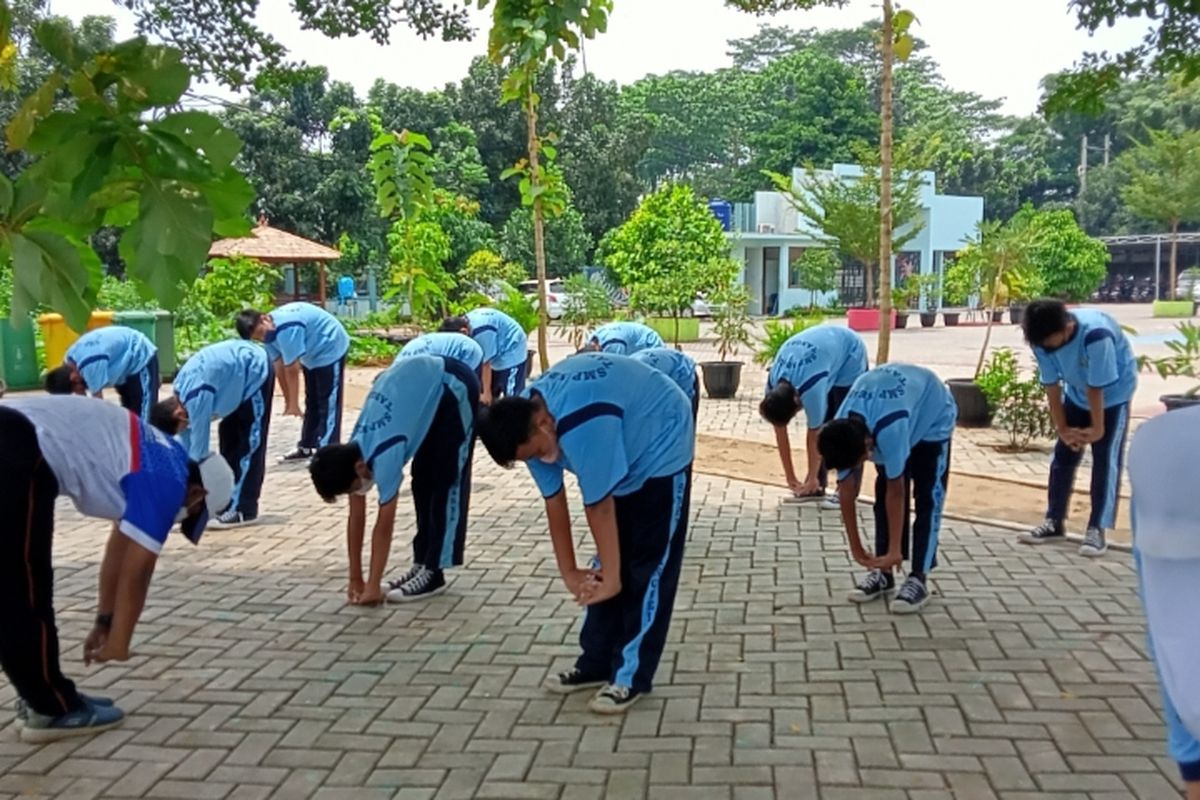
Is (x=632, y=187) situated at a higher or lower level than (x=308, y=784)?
higher

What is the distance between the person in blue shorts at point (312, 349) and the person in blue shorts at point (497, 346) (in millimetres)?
922

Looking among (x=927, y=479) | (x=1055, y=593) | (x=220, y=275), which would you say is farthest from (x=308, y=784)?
(x=220, y=275)

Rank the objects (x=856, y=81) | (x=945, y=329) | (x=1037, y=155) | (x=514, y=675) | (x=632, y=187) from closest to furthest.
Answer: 1. (x=514, y=675)
2. (x=945, y=329)
3. (x=632, y=187)
4. (x=856, y=81)
5. (x=1037, y=155)

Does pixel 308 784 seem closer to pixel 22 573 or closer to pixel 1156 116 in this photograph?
pixel 22 573

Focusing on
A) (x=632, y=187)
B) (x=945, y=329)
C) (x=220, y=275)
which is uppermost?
(x=632, y=187)

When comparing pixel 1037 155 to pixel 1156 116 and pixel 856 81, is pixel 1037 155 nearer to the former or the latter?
pixel 1156 116

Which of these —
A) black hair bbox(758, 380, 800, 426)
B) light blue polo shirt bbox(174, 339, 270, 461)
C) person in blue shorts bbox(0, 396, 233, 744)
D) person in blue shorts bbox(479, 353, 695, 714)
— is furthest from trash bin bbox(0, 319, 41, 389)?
person in blue shorts bbox(479, 353, 695, 714)

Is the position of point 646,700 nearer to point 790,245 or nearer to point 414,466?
point 414,466

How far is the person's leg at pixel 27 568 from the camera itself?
3.43m

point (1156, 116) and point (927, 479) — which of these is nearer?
point (927, 479)

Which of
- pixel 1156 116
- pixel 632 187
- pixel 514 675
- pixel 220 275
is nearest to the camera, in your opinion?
pixel 514 675

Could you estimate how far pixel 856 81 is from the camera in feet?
136

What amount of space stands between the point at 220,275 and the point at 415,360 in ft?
46.6

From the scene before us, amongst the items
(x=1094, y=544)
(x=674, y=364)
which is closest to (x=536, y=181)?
(x=674, y=364)
